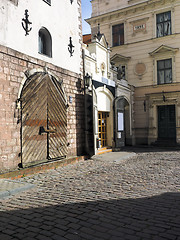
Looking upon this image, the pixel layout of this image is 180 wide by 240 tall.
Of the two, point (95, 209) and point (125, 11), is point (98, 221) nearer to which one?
point (95, 209)

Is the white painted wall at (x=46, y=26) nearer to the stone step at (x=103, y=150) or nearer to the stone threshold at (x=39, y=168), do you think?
the stone threshold at (x=39, y=168)

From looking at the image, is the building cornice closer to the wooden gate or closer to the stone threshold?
the wooden gate

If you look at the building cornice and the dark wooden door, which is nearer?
the dark wooden door

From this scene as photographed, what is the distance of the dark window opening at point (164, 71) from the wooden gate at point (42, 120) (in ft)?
31.2

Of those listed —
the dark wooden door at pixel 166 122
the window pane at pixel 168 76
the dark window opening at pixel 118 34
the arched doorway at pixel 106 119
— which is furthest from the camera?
the dark window opening at pixel 118 34

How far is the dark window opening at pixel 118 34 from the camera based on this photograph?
1744 cm

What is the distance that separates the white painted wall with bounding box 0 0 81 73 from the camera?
6453mm

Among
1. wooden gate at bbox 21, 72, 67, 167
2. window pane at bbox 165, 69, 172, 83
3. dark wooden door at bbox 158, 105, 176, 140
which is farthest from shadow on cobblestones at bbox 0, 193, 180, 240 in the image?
window pane at bbox 165, 69, 172, 83

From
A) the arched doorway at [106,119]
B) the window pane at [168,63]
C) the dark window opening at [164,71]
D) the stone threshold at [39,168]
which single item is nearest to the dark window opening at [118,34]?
the dark window opening at [164,71]

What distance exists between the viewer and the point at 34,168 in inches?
272

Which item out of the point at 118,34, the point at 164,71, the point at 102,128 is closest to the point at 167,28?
the point at 164,71

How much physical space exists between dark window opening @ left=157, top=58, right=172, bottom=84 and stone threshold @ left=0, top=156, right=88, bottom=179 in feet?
30.8

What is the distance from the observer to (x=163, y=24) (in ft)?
52.7

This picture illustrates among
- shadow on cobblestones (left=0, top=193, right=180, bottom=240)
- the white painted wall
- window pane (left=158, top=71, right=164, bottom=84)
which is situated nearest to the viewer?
shadow on cobblestones (left=0, top=193, right=180, bottom=240)
